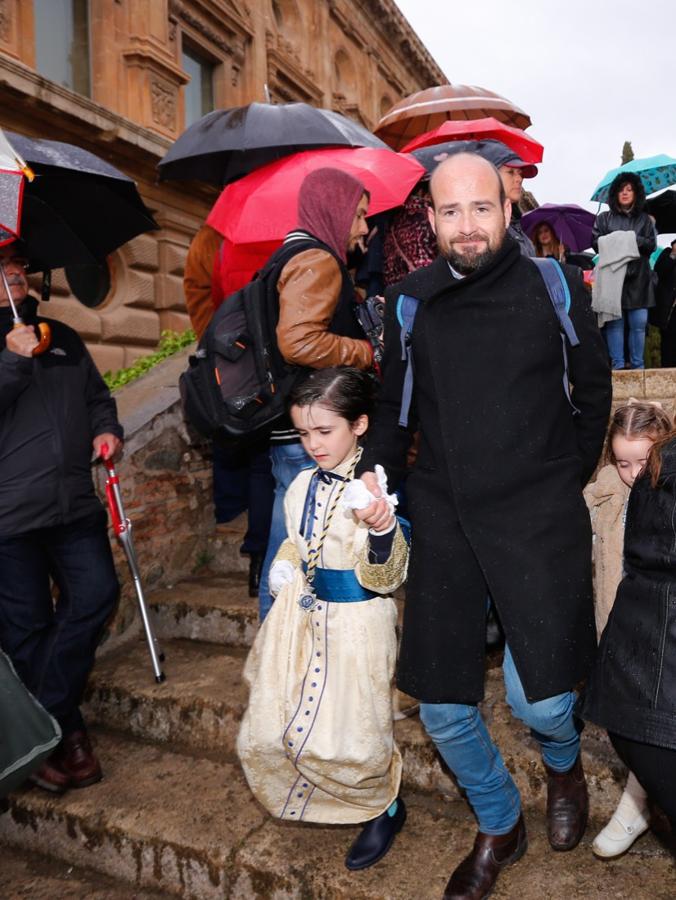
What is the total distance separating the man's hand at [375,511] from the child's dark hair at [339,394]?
399mm

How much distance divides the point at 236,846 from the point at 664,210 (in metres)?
7.46

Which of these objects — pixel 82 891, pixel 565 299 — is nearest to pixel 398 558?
pixel 565 299

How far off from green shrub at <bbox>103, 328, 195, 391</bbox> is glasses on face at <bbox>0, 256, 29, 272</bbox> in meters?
5.00

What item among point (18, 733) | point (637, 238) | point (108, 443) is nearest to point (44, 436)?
point (108, 443)

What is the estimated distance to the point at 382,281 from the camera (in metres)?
3.50

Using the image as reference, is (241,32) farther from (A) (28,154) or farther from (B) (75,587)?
(B) (75,587)

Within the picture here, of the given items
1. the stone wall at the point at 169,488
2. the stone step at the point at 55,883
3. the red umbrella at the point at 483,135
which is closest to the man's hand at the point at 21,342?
the stone wall at the point at 169,488

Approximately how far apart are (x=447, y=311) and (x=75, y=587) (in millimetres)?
2012

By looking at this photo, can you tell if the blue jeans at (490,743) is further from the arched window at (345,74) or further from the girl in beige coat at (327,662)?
the arched window at (345,74)

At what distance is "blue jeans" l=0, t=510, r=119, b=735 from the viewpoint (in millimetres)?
3086

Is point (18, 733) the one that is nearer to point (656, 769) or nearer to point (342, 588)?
point (342, 588)

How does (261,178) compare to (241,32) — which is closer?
(261,178)

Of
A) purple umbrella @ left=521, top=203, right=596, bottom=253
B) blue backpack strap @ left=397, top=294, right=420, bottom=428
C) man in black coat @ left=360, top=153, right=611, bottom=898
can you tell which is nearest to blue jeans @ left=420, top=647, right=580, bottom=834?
man in black coat @ left=360, top=153, right=611, bottom=898

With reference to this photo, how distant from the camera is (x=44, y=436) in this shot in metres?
3.13
